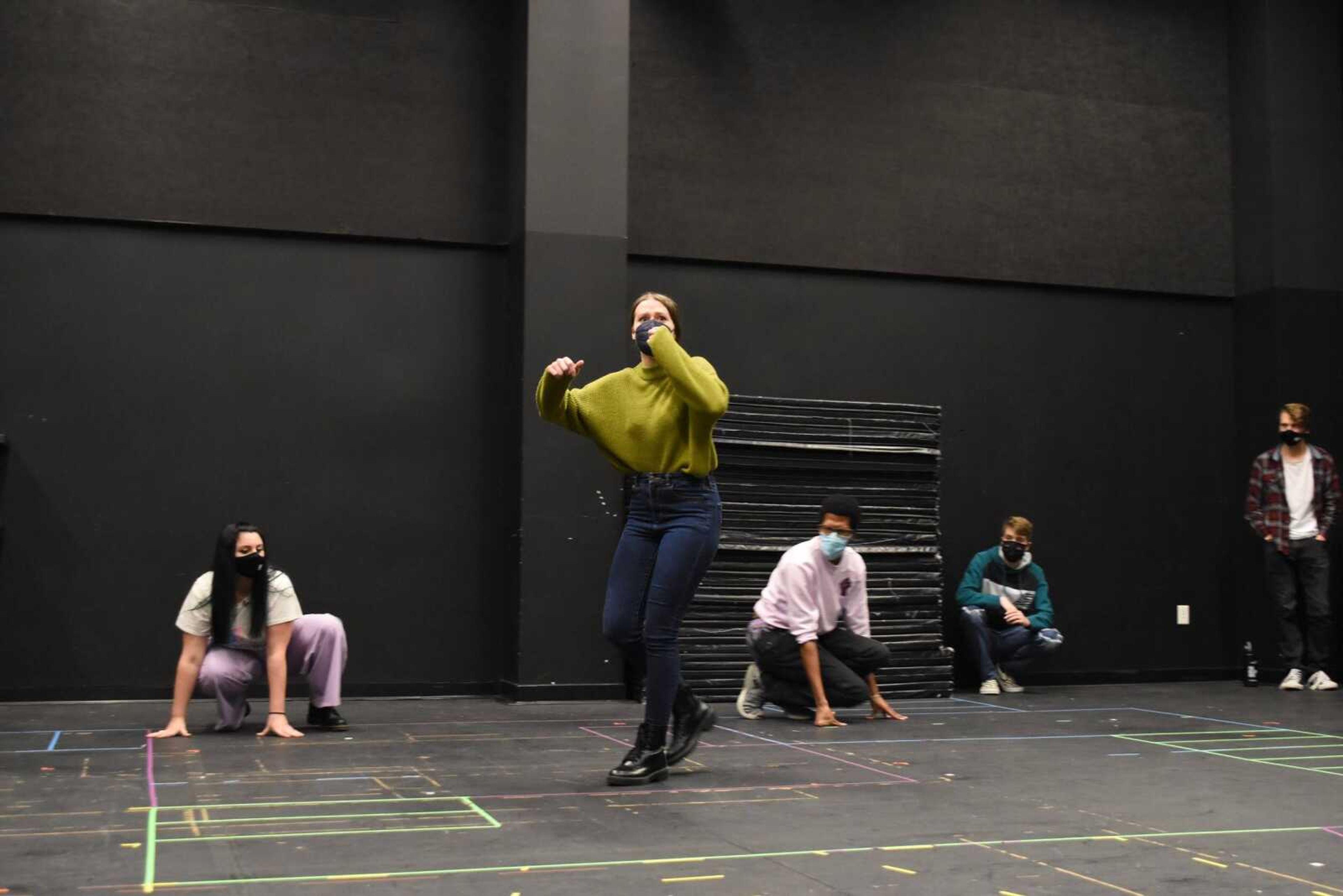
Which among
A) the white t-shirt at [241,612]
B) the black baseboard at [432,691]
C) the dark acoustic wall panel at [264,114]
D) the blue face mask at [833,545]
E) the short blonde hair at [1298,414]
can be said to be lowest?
the black baseboard at [432,691]

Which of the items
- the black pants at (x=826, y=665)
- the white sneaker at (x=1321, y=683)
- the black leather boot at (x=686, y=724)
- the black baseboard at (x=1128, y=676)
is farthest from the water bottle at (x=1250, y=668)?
the black leather boot at (x=686, y=724)

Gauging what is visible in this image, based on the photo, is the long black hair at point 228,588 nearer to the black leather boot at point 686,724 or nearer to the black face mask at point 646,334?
the black leather boot at point 686,724

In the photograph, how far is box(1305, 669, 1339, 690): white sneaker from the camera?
8.13m

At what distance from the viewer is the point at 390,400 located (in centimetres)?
768

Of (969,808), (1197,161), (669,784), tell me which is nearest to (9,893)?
(669,784)

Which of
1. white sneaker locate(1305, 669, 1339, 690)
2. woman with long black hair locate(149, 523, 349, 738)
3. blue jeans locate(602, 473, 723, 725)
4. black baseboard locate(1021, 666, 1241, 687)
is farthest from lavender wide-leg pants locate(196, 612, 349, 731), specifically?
white sneaker locate(1305, 669, 1339, 690)

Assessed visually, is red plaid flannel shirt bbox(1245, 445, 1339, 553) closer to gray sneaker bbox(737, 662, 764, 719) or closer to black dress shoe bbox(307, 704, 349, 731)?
gray sneaker bbox(737, 662, 764, 719)

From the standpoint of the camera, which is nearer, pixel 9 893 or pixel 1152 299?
pixel 9 893

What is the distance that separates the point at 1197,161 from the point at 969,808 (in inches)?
254

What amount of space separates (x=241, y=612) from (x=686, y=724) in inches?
83.5

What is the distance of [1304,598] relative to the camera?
8.43 meters

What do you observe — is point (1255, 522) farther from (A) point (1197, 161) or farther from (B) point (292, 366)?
(B) point (292, 366)

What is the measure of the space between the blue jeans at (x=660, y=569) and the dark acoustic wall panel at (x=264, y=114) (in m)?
3.89

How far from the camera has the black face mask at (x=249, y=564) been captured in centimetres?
557
